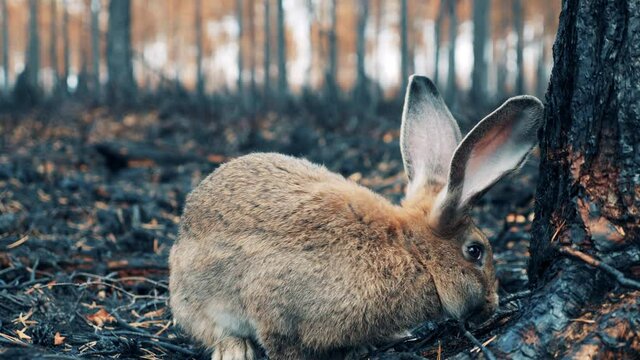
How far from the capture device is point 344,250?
283cm

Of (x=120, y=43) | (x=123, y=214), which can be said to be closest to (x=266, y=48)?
(x=120, y=43)

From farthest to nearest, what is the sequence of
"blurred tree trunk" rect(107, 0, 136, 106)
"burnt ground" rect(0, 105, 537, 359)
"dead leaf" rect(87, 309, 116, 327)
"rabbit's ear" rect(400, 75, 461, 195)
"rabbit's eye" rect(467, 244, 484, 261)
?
"blurred tree trunk" rect(107, 0, 136, 106)
"dead leaf" rect(87, 309, 116, 327)
"rabbit's ear" rect(400, 75, 461, 195)
"burnt ground" rect(0, 105, 537, 359)
"rabbit's eye" rect(467, 244, 484, 261)

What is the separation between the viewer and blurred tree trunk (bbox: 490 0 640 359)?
2344mm

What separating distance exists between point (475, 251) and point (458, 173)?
47 centimetres

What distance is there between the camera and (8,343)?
8.98ft

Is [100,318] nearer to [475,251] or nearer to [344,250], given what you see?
[344,250]

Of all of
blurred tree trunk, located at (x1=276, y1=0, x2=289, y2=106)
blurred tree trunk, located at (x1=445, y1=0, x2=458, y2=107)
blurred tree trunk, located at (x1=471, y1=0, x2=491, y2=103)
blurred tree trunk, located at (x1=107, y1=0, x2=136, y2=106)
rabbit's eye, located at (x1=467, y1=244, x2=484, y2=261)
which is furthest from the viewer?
blurred tree trunk, located at (x1=276, y1=0, x2=289, y2=106)

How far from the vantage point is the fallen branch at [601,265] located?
2.35 meters

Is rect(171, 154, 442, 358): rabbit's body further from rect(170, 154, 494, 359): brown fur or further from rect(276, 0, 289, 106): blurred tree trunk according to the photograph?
rect(276, 0, 289, 106): blurred tree trunk

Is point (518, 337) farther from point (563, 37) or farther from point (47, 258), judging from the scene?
point (47, 258)

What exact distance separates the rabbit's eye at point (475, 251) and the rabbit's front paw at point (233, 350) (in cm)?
109

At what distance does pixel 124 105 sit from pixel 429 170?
9931 millimetres

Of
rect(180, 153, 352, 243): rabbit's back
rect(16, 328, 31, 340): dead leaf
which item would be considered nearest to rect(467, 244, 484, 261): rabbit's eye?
rect(180, 153, 352, 243): rabbit's back

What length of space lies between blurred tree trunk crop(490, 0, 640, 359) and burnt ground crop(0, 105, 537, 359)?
0.82ft
